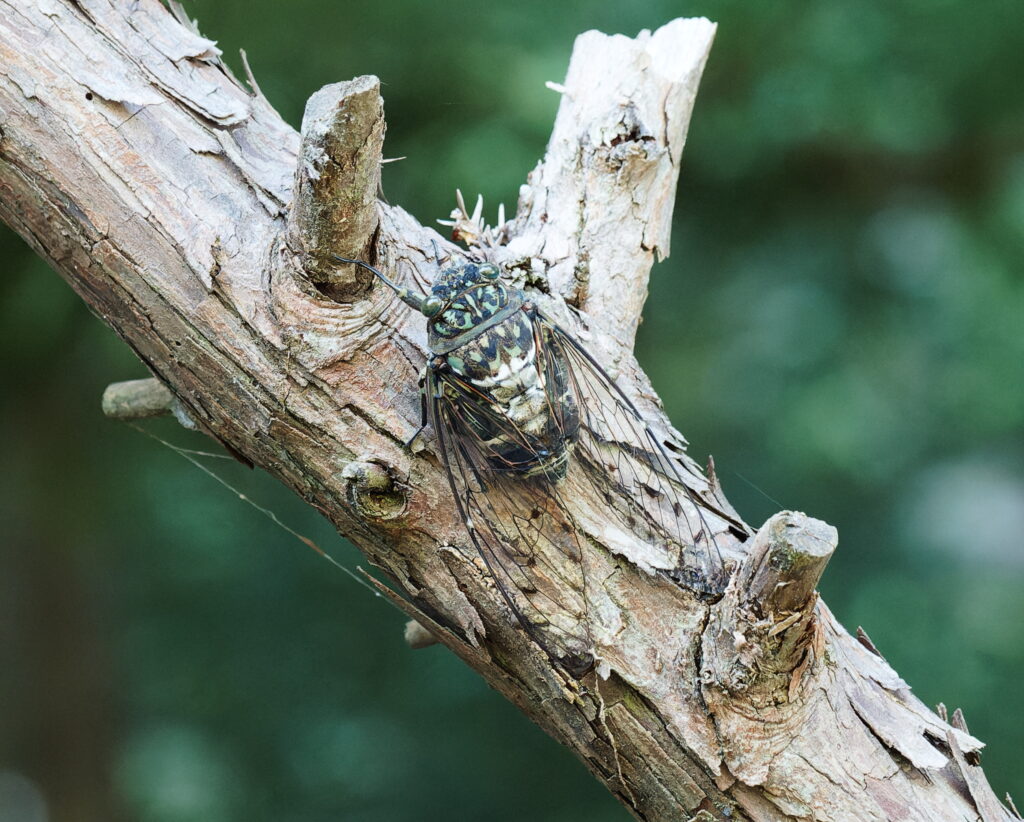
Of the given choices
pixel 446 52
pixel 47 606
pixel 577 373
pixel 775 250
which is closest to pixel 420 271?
pixel 577 373

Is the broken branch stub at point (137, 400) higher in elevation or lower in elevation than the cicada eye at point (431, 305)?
lower

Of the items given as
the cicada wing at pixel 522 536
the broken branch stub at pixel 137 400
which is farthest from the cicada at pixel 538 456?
the broken branch stub at pixel 137 400

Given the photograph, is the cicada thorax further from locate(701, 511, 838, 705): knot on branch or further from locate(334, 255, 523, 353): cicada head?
locate(701, 511, 838, 705): knot on branch

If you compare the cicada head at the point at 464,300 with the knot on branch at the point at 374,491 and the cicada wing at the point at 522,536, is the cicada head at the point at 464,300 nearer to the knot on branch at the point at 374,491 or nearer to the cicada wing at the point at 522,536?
the cicada wing at the point at 522,536

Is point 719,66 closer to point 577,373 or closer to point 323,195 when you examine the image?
point 577,373

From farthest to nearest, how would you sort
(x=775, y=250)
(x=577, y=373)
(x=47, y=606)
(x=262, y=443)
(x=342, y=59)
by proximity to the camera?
(x=47, y=606), (x=775, y=250), (x=342, y=59), (x=577, y=373), (x=262, y=443)

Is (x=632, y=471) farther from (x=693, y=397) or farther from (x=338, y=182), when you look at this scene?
(x=693, y=397)
